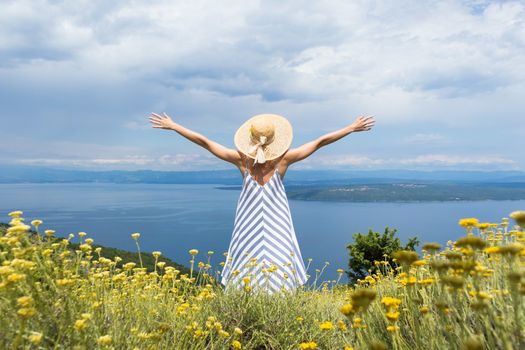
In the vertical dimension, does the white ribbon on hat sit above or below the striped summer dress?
above

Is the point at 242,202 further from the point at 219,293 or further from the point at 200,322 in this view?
the point at 200,322

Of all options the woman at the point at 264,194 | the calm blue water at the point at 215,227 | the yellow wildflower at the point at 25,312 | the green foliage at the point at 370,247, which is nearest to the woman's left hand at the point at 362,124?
the woman at the point at 264,194

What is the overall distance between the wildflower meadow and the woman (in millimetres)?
710

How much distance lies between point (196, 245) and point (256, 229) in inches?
4526

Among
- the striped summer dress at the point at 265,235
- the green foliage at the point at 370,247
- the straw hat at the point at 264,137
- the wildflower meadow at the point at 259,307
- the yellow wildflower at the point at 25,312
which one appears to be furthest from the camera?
the green foliage at the point at 370,247

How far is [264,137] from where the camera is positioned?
18.9ft

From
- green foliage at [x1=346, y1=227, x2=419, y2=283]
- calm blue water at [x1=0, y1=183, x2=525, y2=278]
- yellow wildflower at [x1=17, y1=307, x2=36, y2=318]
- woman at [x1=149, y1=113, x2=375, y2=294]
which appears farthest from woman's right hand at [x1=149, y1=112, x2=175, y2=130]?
calm blue water at [x1=0, y1=183, x2=525, y2=278]

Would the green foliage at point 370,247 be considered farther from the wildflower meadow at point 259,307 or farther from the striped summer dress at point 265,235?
the wildflower meadow at point 259,307

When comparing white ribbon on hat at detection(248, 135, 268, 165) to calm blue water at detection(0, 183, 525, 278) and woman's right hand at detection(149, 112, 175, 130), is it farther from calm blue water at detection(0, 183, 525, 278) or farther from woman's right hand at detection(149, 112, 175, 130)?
calm blue water at detection(0, 183, 525, 278)

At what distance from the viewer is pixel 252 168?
5828 mm

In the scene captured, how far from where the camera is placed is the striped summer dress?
209 inches

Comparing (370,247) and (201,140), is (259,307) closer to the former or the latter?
(201,140)

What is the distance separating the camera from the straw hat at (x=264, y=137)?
5742mm

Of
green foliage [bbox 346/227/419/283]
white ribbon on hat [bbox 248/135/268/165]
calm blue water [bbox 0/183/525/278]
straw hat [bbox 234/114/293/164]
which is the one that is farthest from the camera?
calm blue water [bbox 0/183/525/278]
